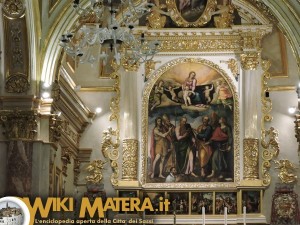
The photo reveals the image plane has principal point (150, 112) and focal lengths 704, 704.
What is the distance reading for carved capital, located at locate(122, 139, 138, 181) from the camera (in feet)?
59.0

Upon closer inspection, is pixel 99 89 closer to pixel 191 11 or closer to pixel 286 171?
pixel 191 11

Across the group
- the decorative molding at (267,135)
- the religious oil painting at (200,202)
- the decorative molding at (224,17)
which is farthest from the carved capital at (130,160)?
the decorative molding at (224,17)

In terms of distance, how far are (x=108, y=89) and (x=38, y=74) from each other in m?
4.34

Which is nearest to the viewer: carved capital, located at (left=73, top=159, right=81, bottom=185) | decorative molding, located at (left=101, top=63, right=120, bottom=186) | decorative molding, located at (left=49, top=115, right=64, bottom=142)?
decorative molding, located at (left=49, top=115, right=64, bottom=142)

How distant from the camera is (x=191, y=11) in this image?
60.4 ft

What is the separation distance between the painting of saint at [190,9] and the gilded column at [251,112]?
5.30ft

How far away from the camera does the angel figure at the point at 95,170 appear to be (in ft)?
59.9

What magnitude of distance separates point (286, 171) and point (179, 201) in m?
2.82

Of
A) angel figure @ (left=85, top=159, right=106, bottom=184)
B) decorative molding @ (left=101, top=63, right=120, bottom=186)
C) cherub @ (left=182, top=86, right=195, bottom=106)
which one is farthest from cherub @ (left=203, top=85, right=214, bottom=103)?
angel figure @ (left=85, top=159, right=106, bottom=184)

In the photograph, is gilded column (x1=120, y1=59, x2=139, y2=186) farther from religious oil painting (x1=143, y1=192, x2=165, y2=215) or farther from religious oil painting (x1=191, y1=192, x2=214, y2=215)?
religious oil painting (x1=191, y1=192, x2=214, y2=215)

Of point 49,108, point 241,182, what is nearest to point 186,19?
point 241,182

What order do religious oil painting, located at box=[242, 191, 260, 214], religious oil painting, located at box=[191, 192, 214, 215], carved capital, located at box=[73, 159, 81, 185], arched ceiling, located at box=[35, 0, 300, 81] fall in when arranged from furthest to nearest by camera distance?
1. carved capital, located at box=[73, 159, 81, 185]
2. religious oil painting, located at box=[191, 192, 214, 215]
3. religious oil painting, located at box=[242, 191, 260, 214]
4. arched ceiling, located at box=[35, 0, 300, 81]

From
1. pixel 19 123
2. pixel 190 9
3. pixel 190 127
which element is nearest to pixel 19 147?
pixel 19 123

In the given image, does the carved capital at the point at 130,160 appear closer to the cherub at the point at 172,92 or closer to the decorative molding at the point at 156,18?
the cherub at the point at 172,92
